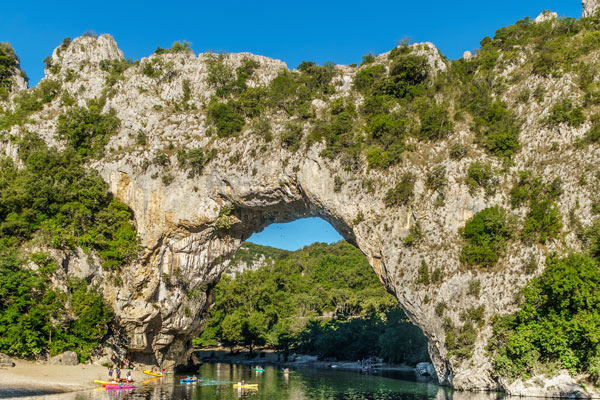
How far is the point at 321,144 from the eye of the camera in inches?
1537

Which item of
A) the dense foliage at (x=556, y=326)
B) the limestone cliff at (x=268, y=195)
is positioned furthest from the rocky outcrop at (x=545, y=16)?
the dense foliage at (x=556, y=326)

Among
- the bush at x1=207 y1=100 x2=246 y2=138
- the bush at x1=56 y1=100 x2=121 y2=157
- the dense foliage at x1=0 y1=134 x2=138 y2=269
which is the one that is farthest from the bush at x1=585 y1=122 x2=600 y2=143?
the bush at x1=56 y1=100 x2=121 y2=157

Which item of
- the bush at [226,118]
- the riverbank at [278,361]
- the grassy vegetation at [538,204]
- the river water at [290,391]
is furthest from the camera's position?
the riverbank at [278,361]

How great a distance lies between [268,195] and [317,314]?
4662cm

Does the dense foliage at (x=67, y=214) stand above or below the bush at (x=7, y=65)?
below

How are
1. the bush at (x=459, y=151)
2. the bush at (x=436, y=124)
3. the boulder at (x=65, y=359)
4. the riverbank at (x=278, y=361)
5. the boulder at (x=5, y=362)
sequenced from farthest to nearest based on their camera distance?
the riverbank at (x=278, y=361), the bush at (x=436, y=124), the bush at (x=459, y=151), the boulder at (x=65, y=359), the boulder at (x=5, y=362)

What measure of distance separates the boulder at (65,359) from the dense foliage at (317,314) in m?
36.9

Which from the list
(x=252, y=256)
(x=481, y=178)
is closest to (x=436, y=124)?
(x=481, y=178)

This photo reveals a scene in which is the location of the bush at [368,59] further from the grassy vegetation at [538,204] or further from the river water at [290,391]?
the river water at [290,391]

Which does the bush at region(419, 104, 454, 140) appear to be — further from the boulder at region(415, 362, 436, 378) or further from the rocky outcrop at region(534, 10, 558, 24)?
the boulder at region(415, 362, 436, 378)

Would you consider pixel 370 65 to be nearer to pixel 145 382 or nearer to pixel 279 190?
pixel 279 190

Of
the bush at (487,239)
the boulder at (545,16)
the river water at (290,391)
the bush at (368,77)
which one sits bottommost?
the river water at (290,391)

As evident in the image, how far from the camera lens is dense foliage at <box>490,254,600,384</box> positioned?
26.4 meters

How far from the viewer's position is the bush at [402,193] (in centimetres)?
3588
